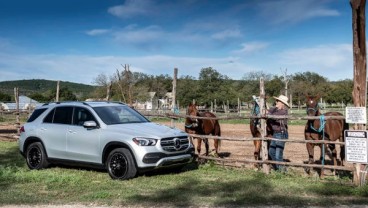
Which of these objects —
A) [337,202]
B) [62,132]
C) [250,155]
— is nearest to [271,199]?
[337,202]

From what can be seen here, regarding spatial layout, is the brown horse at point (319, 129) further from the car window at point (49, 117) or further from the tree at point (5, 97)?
the tree at point (5, 97)

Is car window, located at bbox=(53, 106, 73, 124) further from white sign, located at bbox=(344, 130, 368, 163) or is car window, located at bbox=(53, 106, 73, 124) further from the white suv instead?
white sign, located at bbox=(344, 130, 368, 163)

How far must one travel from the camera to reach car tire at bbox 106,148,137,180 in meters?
8.44

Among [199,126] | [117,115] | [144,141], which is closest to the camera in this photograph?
[144,141]

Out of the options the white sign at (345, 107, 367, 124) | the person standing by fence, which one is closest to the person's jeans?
the person standing by fence

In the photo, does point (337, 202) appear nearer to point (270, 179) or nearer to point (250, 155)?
point (270, 179)

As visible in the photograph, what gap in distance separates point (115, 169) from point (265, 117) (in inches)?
145

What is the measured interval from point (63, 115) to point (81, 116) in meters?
0.68

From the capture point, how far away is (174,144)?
29.0ft

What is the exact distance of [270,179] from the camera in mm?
8562

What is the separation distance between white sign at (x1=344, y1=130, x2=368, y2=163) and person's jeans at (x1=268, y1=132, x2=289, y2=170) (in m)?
2.10

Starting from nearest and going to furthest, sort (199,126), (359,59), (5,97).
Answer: (359,59) < (199,126) < (5,97)

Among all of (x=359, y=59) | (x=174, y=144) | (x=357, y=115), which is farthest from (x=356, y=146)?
(x=174, y=144)

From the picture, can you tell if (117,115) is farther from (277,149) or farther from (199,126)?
(277,149)
